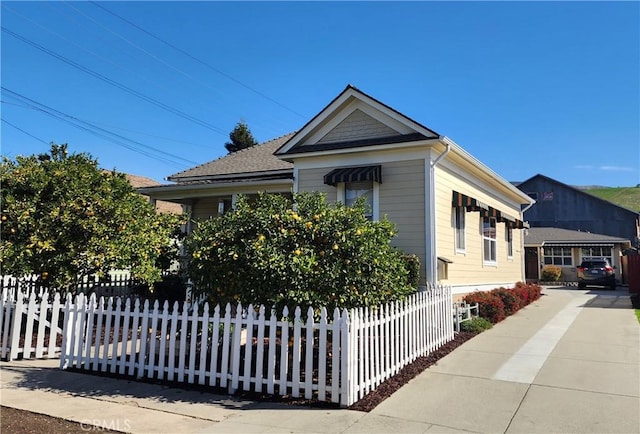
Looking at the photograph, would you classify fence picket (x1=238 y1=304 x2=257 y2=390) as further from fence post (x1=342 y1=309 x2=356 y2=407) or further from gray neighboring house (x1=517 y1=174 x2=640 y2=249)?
gray neighboring house (x1=517 y1=174 x2=640 y2=249)

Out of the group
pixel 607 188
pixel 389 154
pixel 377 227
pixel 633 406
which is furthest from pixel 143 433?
pixel 607 188

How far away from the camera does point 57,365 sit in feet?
23.4

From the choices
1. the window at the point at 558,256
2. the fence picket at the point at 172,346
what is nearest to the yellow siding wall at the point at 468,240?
the fence picket at the point at 172,346

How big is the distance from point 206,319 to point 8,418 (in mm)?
2299

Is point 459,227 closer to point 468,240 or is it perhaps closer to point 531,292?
point 468,240

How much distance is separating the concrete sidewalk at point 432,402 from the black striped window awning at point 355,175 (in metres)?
4.76

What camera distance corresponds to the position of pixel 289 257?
19.0 ft

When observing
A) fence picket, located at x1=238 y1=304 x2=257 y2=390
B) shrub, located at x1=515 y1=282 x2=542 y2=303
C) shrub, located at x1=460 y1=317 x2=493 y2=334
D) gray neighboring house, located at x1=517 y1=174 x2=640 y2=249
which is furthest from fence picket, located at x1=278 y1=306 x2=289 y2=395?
gray neighboring house, located at x1=517 y1=174 x2=640 y2=249

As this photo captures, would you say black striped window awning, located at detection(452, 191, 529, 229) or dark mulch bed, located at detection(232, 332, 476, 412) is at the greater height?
black striped window awning, located at detection(452, 191, 529, 229)

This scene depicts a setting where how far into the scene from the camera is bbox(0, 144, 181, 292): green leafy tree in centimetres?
812

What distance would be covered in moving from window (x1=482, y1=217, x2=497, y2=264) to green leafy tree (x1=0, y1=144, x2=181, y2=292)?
36.0ft

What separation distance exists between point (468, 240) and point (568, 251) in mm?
24705

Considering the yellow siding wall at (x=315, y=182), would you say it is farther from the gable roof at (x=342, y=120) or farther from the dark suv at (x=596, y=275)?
the dark suv at (x=596, y=275)

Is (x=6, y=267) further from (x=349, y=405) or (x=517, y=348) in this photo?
(x=517, y=348)
